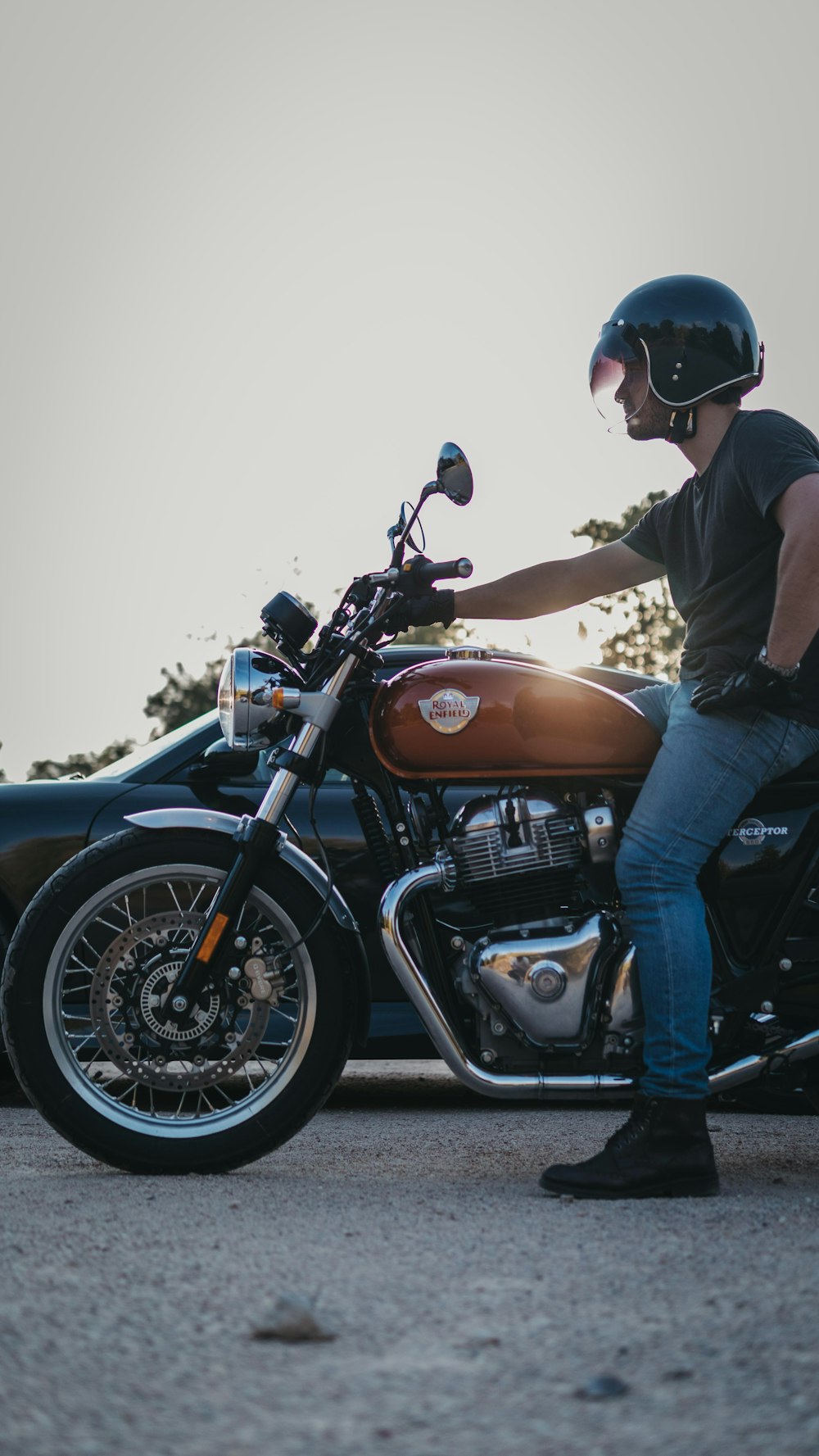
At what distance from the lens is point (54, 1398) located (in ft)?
6.75

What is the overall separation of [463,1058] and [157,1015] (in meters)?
0.82

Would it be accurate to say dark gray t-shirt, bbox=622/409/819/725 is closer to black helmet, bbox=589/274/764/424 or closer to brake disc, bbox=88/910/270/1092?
black helmet, bbox=589/274/764/424

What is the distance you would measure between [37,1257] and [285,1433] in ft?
3.76

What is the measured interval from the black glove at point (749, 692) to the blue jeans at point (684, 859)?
0.17 ft

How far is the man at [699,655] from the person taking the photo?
3666 mm

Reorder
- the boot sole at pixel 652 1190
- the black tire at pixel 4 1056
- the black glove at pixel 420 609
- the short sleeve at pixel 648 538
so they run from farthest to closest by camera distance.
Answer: the black tire at pixel 4 1056
the short sleeve at pixel 648 538
the black glove at pixel 420 609
the boot sole at pixel 652 1190

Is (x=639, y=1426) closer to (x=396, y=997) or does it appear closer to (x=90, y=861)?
(x=90, y=861)

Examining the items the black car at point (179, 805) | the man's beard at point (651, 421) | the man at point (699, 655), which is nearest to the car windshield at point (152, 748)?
the black car at point (179, 805)

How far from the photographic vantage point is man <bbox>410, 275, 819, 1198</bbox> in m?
3.67

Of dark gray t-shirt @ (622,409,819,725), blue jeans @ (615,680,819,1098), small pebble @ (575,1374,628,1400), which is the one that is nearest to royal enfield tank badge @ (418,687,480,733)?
blue jeans @ (615,680,819,1098)

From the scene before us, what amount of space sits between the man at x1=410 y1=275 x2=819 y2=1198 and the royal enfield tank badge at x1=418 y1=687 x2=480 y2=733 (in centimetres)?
30

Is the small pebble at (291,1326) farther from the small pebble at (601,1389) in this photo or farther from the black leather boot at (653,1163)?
the black leather boot at (653,1163)

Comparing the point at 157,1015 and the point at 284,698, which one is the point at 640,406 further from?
the point at 157,1015

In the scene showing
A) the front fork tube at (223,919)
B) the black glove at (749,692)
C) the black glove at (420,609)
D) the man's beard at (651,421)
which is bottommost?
the front fork tube at (223,919)
